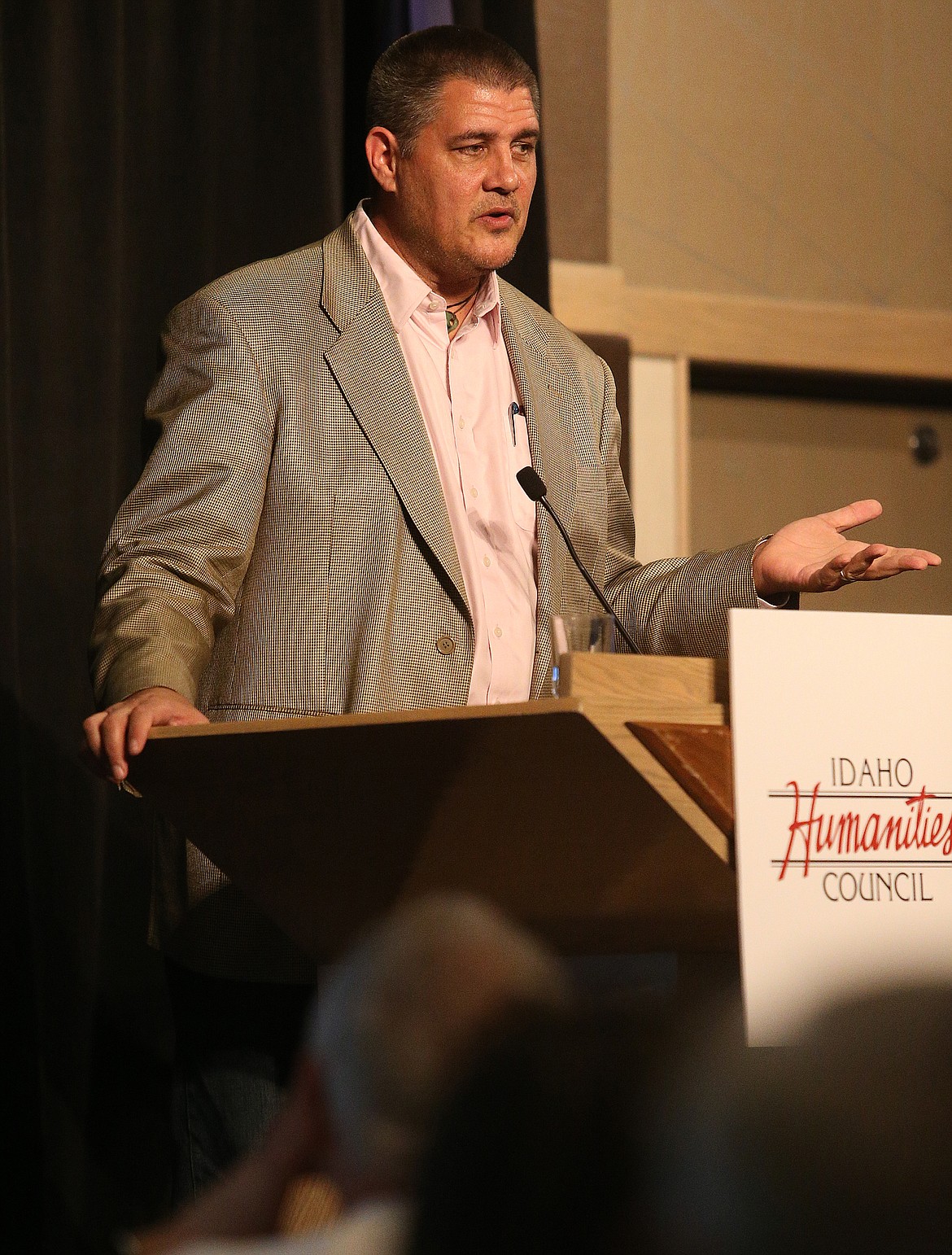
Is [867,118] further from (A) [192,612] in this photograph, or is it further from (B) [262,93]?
(A) [192,612]

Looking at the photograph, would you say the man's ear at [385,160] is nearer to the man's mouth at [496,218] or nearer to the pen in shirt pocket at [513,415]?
the man's mouth at [496,218]

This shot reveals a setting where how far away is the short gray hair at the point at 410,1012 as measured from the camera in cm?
52

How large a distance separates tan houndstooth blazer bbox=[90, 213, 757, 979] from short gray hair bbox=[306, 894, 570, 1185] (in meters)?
0.92

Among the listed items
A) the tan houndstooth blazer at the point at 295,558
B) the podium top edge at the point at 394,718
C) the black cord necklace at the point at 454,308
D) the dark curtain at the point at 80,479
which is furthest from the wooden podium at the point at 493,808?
the dark curtain at the point at 80,479

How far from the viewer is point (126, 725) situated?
1.19 meters

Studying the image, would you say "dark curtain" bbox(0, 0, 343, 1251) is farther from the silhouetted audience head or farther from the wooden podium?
the silhouetted audience head

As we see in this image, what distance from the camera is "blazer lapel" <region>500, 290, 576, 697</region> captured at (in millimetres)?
1751

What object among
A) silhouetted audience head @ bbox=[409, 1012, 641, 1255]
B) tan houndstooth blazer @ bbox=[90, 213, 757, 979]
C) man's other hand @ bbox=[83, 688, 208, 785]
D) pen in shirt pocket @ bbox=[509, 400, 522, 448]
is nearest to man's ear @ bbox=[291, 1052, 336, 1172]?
silhouetted audience head @ bbox=[409, 1012, 641, 1255]

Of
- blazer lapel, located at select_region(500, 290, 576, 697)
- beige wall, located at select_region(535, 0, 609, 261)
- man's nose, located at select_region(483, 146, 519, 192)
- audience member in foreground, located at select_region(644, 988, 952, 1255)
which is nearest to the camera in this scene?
audience member in foreground, located at select_region(644, 988, 952, 1255)

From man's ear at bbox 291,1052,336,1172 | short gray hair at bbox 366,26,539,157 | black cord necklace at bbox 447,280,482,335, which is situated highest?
short gray hair at bbox 366,26,539,157

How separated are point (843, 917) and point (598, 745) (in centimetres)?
20

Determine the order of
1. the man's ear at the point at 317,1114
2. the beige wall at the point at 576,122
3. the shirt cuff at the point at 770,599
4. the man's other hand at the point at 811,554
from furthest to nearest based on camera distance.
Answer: the beige wall at the point at 576,122
the shirt cuff at the point at 770,599
the man's other hand at the point at 811,554
the man's ear at the point at 317,1114

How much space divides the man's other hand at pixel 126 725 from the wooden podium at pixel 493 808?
1 centimetres

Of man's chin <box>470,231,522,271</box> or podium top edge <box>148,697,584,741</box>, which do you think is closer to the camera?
podium top edge <box>148,697,584,741</box>
